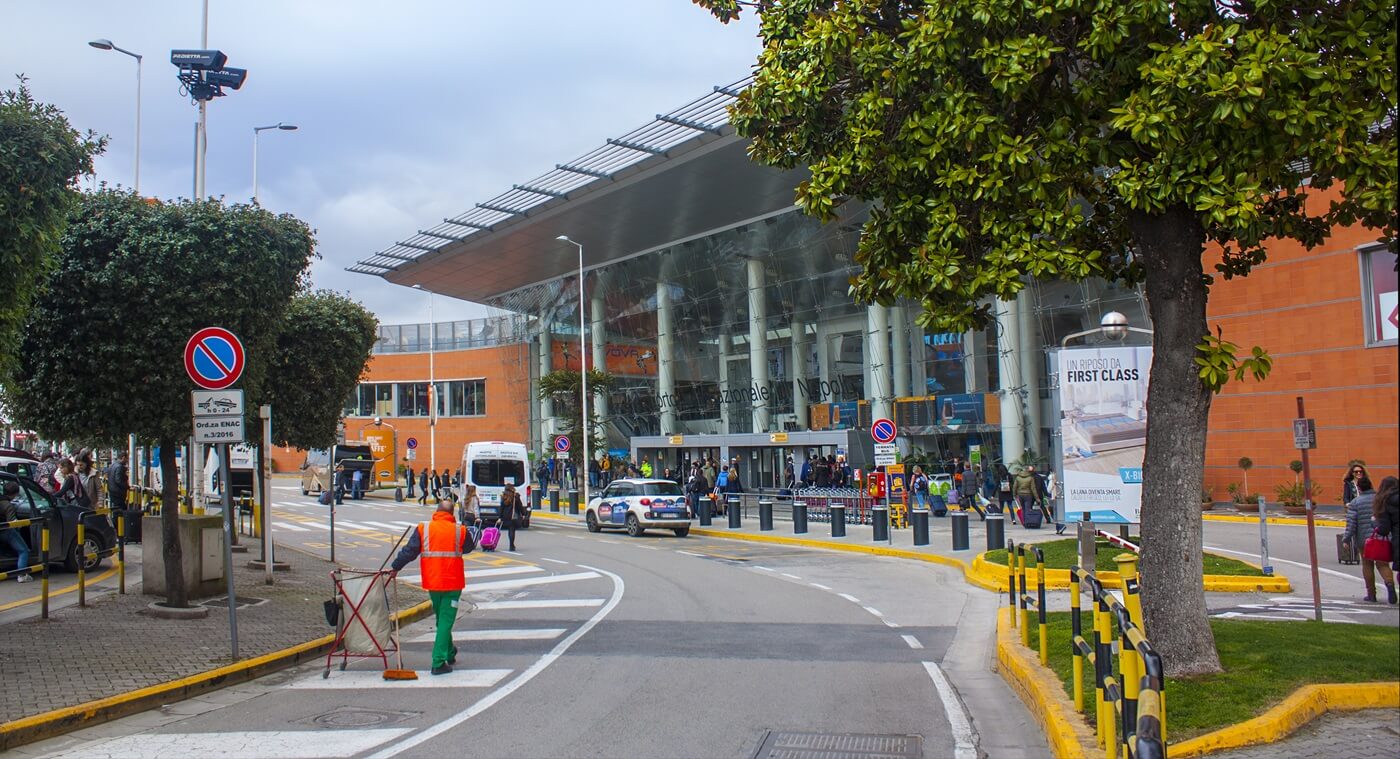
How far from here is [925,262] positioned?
28.3ft

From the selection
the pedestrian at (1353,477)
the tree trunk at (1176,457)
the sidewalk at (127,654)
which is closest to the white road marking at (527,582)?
the sidewalk at (127,654)

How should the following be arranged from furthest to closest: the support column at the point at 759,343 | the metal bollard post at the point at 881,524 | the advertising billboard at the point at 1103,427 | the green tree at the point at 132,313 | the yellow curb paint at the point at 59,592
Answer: the support column at the point at 759,343 < the metal bollard post at the point at 881,524 < the advertising billboard at the point at 1103,427 < the yellow curb paint at the point at 59,592 < the green tree at the point at 132,313

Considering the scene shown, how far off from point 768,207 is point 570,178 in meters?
8.55

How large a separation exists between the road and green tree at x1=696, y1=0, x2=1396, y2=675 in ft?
7.72

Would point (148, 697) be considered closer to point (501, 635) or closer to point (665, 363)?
point (501, 635)

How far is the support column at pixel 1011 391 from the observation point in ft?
128

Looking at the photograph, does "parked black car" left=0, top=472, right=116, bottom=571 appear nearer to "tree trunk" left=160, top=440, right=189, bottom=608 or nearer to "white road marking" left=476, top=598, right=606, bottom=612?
"tree trunk" left=160, top=440, right=189, bottom=608

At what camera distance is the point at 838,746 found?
729 cm

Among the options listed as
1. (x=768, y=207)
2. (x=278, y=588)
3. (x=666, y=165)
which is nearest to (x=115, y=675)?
(x=278, y=588)

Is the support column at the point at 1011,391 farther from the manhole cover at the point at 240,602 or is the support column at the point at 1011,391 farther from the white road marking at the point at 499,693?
the manhole cover at the point at 240,602

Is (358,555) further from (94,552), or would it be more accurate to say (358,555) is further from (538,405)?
(538,405)

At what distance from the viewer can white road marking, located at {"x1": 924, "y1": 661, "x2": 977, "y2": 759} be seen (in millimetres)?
7232

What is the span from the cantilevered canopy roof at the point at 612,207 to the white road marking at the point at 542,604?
1860cm

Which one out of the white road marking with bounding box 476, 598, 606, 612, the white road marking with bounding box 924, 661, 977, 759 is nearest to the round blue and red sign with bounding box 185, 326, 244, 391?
the white road marking with bounding box 476, 598, 606, 612
